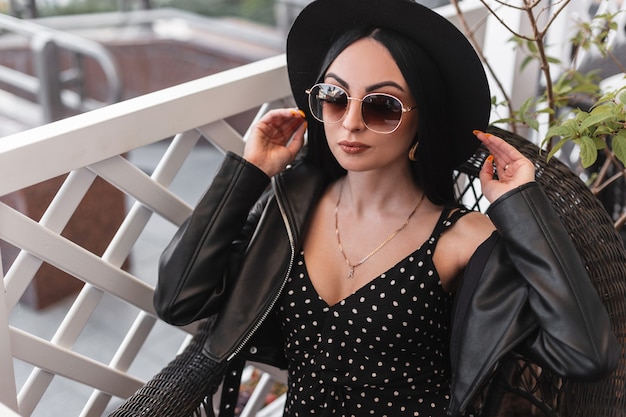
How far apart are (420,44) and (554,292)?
1.44 ft

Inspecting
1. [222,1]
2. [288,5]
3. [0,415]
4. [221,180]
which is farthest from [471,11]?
[222,1]

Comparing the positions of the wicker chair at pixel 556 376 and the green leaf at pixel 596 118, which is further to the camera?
the wicker chair at pixel 556 376

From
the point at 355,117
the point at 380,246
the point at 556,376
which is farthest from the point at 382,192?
the point at 556,376

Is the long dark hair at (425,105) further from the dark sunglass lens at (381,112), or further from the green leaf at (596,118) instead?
the green leaf at (596,118)

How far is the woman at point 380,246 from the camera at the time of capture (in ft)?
3.95

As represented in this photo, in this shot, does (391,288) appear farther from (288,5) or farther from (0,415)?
(288,5)

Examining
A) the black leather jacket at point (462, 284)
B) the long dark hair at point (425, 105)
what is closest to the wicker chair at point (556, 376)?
the black leather jacket at point (462, 284)

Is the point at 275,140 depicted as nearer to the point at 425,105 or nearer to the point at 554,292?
the point at 425,105

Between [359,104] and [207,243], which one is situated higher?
[359,104]

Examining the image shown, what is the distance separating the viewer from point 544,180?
143cm

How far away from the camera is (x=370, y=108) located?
1212 millimetres

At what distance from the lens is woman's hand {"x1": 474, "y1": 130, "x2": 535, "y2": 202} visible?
1246 millimetres

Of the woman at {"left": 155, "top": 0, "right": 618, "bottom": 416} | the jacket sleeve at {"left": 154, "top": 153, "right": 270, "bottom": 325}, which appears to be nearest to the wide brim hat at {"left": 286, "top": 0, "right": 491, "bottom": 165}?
the woman at {"left": 155, "top": 0, "right": 618, "bottom": 416}

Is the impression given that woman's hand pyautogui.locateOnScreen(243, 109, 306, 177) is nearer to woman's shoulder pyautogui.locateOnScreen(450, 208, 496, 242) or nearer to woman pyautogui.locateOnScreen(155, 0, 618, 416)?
woman pyautogui.locateOnScreen(155, 0, 618, 416)
